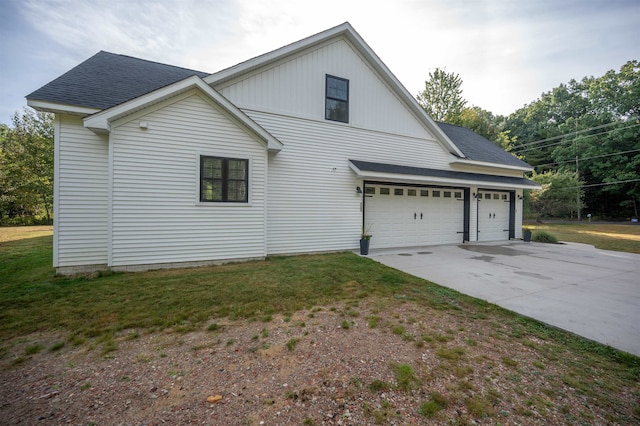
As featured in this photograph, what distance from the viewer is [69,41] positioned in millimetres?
9336

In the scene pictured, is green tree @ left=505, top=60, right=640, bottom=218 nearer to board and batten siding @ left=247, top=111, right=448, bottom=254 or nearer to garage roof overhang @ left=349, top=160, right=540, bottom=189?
garage roof overhang @ left=349, top=160, right=540, bottom=189

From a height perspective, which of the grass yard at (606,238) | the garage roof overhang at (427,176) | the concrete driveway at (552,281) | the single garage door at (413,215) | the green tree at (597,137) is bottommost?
the concrete driveway at (552,281)

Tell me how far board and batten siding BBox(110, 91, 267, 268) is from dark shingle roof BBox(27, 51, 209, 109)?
1.34m

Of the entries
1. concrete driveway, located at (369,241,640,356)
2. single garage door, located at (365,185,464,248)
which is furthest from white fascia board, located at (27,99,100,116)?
concrete driveway, located at (369,241,640,356)

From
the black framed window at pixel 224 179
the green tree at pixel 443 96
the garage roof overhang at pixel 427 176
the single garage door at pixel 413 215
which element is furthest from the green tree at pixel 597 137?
the black framed window at pixel 224 179

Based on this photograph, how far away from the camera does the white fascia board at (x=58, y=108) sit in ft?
19.0

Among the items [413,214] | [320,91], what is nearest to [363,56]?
[320,91]

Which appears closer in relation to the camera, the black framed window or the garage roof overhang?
the black framed window

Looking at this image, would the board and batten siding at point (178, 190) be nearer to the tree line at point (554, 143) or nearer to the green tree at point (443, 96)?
the tree line at point (554, 143)

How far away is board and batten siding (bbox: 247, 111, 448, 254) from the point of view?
8.38m

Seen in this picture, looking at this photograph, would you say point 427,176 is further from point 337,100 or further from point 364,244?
point 337,100

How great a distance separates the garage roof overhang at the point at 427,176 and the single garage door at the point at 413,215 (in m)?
0.57

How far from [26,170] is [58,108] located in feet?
80.2

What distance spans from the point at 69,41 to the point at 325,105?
9.53 m
